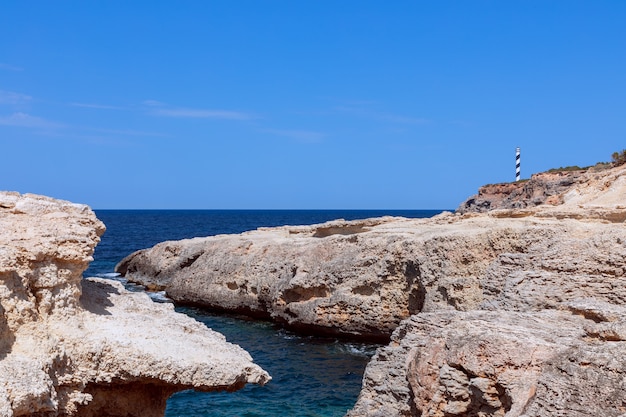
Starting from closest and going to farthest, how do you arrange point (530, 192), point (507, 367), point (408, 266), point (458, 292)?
1. point (507, 367)
2. point (458, 292)
3. point (408, 266)
4. point (530, 192)

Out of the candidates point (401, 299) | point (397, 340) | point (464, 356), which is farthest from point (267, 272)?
point (464, 356)

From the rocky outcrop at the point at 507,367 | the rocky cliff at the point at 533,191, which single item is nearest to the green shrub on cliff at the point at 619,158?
the rocky cliff at the point at 533,191

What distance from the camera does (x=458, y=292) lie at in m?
21.2

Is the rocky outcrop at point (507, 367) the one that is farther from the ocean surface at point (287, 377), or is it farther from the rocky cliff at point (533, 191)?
the rocky cliff at point (533, 191)

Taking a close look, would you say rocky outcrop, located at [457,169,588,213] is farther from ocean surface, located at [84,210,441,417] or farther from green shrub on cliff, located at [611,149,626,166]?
ocean surface, located at [84,210,441,417]

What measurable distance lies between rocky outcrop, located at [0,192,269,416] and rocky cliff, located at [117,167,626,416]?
365 cm

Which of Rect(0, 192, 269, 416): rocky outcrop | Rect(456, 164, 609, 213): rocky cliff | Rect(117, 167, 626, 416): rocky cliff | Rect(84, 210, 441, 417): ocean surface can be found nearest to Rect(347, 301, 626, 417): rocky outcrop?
Rect(117, 167, 626, 416): rocky cliff

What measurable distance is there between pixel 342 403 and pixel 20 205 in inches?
515

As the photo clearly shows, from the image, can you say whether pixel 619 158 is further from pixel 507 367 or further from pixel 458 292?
pixel 507 367

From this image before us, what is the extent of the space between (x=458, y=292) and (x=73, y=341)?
50.1ft

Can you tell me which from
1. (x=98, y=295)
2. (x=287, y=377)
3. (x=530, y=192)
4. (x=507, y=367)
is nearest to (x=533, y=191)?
(x=530, y=192)

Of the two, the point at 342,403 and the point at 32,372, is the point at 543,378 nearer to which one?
the point at 32,372

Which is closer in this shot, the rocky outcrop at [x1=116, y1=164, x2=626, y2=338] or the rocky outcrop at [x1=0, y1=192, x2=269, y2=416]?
the rocky outcrop at [x1=0, y1=192, x2=269, y2=416]

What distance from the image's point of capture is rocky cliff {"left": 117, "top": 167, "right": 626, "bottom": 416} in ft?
30.9
